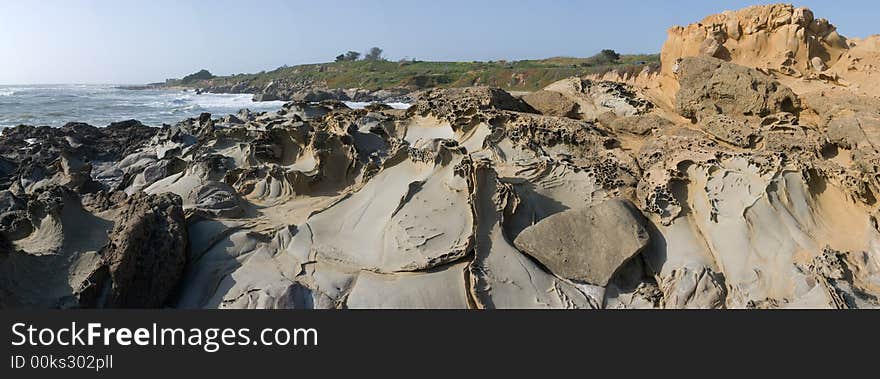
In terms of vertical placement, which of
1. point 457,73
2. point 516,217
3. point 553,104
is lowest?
point 516,217

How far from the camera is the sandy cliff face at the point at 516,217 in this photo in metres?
3.55

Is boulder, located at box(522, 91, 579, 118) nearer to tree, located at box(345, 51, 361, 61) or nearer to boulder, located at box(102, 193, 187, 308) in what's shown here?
boulder, located at box(102, 193, 187, 308)

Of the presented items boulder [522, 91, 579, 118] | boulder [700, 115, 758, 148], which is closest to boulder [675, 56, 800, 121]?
boulder [700, 115, 758, 148]

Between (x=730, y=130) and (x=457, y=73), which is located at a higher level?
(x=457, y=73)

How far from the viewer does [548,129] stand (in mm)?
5688

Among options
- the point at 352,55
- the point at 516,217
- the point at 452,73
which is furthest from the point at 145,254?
the point at 352,55

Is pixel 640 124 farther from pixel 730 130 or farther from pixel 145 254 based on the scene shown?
pixel 145 254

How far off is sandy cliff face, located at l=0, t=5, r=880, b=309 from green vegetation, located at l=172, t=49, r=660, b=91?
815 inches

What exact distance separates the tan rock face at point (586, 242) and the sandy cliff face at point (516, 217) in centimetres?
1

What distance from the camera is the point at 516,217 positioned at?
4.23 meters

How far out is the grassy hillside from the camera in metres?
36.7

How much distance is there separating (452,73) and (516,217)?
43.2 meters

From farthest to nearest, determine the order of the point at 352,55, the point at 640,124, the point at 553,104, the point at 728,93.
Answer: the point at 352,55 < the point at 553,104 < the point at 640,124 < the point at 728,93

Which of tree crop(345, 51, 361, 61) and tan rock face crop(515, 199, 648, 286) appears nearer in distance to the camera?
tan rock face crop(515, 199, 648, 286)
